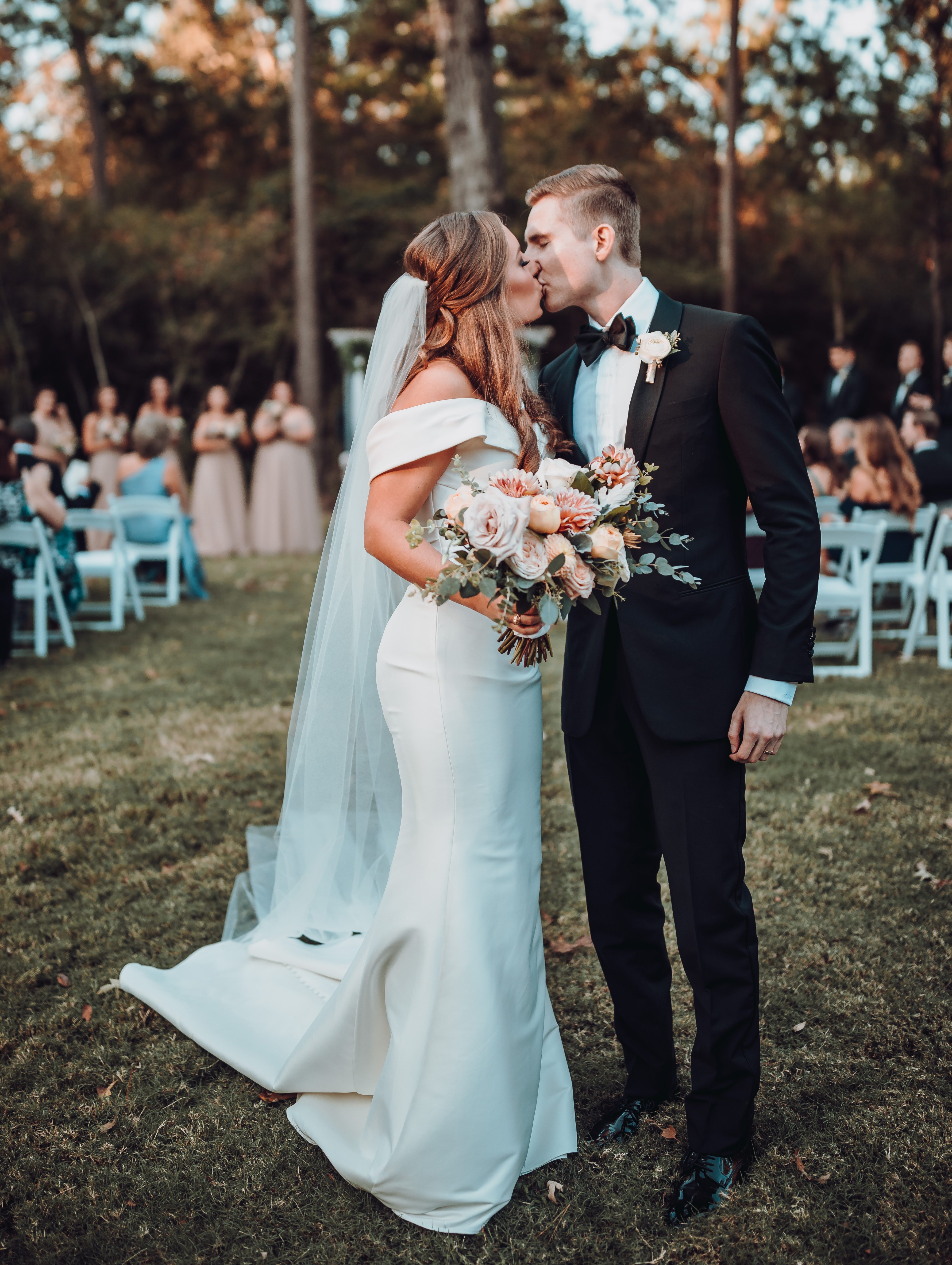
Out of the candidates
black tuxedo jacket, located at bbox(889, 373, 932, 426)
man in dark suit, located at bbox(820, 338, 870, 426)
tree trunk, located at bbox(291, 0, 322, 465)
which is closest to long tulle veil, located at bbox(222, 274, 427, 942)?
black tuxedo jacket, located at bbox(889, 373, 932, 426)

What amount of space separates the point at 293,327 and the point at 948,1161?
875 inches

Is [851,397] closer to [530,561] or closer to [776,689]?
[776,689]

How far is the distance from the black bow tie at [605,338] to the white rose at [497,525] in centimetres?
65

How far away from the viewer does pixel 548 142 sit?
25.4m

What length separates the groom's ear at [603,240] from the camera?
8.11ft

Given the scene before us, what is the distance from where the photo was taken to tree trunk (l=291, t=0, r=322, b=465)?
1652 centimetres

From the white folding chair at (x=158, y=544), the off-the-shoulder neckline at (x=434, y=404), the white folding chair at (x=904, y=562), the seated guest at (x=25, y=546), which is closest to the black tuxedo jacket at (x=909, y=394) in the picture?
the white folding chair at (x=904, y=562)

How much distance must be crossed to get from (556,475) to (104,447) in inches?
534

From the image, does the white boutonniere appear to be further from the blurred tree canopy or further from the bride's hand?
the blurred tree canopy

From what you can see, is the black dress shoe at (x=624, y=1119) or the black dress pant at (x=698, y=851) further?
the black dress shoe at (x=624, y=1119)

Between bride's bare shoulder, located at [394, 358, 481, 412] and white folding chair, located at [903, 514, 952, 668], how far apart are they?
585 cm

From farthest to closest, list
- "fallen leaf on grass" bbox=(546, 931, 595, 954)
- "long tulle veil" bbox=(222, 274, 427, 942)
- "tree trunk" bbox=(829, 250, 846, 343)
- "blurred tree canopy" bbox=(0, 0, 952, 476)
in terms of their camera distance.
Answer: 1. "tree trunk" bbox=(829, 250, 846, 343)
2. "blurred tree canopy" bbox=(0, 0, 952, 476)
3. "fallen leaf on grass" bbox=(546, 931, 595, 954)
4. "long tulle veil" bbox=(222, 274, 427, 942)

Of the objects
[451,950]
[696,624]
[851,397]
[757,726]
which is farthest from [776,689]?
[851,397]

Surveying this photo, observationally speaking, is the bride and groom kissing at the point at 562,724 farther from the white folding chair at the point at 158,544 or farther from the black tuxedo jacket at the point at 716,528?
the white folding chair at the point at 158,544
